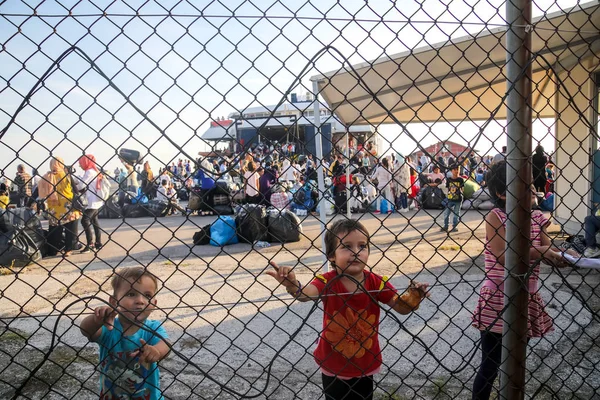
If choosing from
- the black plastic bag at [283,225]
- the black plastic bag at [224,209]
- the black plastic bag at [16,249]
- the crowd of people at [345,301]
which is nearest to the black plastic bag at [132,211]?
the black plastic bag at [224,209]

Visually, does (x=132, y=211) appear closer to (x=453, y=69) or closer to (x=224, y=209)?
(x=224, y=209)

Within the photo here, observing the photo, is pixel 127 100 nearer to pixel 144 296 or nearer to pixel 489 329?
pixel 144 296

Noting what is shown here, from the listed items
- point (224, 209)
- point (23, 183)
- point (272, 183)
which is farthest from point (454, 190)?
point (23, 183)

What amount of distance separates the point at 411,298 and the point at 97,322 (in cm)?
138

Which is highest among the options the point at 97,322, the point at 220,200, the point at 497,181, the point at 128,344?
the point at 497,181

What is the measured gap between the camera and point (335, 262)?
2.19 meters

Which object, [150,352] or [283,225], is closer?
[150,352]

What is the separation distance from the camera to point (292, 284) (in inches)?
74.3

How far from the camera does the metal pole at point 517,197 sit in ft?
5.89

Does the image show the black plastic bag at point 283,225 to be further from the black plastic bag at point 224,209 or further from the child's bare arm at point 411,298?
the child's bare arm at point 411,298

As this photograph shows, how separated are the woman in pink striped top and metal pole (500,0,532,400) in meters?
0.31

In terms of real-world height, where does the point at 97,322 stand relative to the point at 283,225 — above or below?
above

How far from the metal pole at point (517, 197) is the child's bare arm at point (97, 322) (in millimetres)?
1675

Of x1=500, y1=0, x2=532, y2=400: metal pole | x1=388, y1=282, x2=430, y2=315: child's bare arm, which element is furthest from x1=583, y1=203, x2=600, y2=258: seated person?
x1=388, y1=282, x2=430, y2=315: child's bare arm
